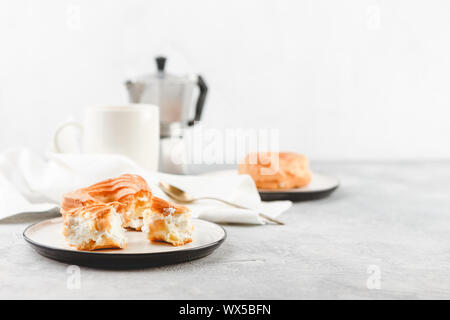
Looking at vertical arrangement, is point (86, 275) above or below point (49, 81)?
below

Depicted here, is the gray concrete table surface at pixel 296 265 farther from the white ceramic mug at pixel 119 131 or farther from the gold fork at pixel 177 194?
the white ceramic mug at pixel 119 131

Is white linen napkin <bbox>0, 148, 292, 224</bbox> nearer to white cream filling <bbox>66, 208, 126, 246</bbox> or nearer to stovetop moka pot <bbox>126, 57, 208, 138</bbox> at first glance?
white cream filling <bbox>66, 208, 126, 246</bbox>

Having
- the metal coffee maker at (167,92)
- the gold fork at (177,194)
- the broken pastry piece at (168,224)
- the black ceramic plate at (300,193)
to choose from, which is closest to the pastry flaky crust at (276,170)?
the black ceramic plate at (300,193)

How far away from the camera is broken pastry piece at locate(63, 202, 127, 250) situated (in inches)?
24.3

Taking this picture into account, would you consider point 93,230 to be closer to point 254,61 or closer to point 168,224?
point 168,224

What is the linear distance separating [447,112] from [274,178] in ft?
4.81

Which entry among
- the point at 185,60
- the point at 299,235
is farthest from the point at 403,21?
the point at 299,235

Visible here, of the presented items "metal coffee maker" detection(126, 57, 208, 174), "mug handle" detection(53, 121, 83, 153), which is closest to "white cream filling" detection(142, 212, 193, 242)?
"mug handle" detection(53, 121, 83, 153)

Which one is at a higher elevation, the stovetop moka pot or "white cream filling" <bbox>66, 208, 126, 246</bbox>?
the stovetop moka pot

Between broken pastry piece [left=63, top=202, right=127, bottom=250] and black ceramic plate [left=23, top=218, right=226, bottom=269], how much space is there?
1cm
